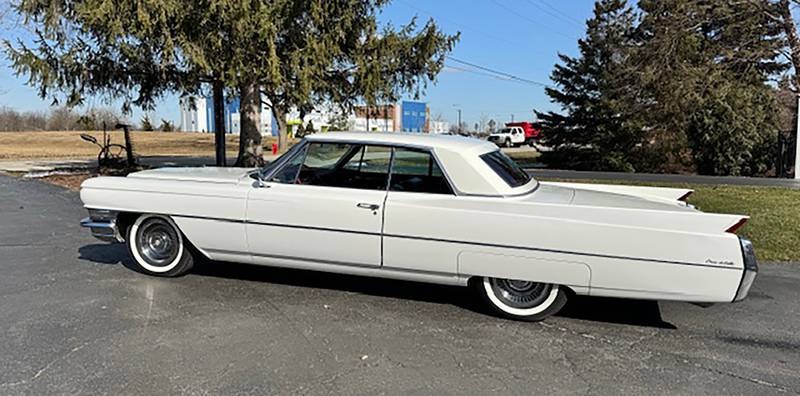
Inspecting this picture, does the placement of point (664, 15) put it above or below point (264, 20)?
above

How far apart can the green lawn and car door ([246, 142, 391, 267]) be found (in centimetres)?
513

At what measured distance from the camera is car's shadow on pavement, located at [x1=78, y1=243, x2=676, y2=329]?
4730mm

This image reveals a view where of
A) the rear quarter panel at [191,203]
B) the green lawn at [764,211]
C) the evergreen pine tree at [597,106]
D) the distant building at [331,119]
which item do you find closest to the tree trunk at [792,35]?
the evergreen pine tree at [597,106]

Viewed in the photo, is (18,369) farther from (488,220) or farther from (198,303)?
(488,220)

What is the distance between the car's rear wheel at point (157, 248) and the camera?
5.51 meters

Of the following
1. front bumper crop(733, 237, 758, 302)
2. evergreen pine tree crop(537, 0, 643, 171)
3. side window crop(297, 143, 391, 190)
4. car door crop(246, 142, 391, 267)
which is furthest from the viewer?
evergreen pine tree crop(537, 0, 643, 171)

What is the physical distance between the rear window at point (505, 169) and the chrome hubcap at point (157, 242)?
314 cm

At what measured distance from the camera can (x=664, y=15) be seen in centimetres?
2130

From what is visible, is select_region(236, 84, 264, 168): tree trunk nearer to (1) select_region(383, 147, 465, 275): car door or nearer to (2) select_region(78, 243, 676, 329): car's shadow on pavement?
(2) select_region(78, 243, 676, 329): car's shadow on pavement

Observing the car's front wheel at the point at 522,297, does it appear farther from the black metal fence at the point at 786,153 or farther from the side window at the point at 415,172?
the black metal fence at the point at 786,153

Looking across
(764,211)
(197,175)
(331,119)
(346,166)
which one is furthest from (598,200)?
(331,119)

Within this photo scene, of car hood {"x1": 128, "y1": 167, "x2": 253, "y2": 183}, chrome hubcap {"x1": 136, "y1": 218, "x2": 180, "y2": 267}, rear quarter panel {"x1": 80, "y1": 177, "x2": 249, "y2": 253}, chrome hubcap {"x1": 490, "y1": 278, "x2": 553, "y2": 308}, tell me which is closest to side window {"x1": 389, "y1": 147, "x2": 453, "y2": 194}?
chrome hubcap {"x1": 490, "y1": 278, "x2": 553, "y2": 308}

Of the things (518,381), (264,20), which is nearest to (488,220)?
(518,381)

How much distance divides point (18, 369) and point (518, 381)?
10.3ft
